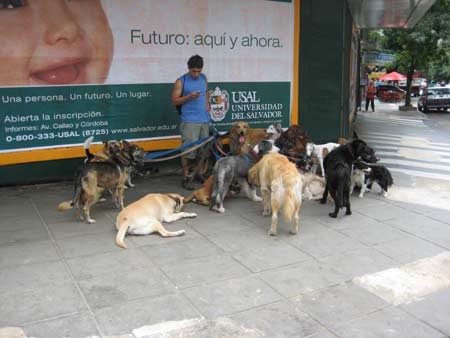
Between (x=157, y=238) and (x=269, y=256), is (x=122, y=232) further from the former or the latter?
(x=269, y=256)

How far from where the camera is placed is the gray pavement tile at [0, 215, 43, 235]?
18.9 feet

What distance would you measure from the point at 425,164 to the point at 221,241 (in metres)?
6.98

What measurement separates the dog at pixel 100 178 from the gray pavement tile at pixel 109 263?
110 centimetres

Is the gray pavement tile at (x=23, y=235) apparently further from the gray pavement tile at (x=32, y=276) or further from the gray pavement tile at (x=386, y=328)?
the gray pavement tile at (x=386, y=328)

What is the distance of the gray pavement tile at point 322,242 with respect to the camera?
5223mm

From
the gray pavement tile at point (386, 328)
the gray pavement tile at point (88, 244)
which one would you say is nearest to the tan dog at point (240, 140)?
the gray pavement tile at point (88, 244)

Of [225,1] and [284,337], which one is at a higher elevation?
[225,1]

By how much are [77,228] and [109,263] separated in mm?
1228

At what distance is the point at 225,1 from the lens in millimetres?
8617

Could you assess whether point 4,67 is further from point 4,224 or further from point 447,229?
point 447,229

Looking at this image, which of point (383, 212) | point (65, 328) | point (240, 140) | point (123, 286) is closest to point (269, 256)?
point (123, 286)

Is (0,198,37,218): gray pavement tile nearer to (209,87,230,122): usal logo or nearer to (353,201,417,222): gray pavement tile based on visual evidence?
(209,87,230,122): usal logo

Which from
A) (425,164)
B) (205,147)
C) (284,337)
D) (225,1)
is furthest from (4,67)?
(425,164)

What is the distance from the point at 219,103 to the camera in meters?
8.85
